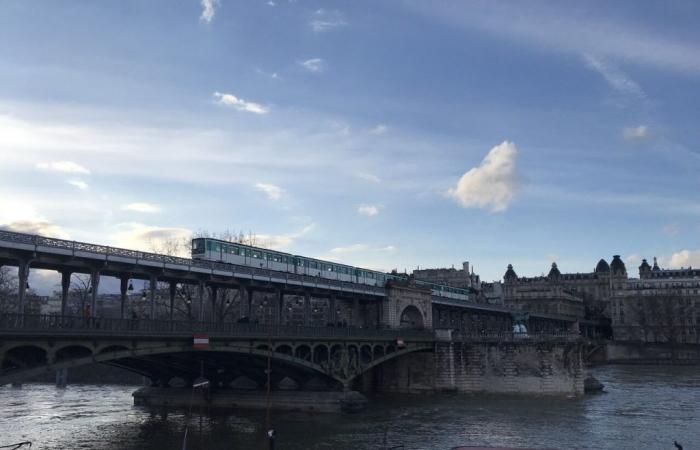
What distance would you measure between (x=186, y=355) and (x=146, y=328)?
8.55m

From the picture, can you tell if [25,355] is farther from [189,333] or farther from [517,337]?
[517,337]

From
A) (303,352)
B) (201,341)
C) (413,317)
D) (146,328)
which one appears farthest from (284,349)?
(413,317)

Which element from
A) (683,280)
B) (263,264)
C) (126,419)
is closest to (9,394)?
(126,419)

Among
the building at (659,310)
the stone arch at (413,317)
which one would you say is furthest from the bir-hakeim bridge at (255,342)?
the building at (659,310)

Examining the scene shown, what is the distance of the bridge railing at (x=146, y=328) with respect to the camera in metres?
30.8

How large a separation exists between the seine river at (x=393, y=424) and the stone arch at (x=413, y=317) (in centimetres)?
2017

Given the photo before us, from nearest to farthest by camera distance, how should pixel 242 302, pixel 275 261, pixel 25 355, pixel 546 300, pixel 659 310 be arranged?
pixel 25 355, pixel 242 302, pixel 275 261, pixel 659 310, pixel 546 300

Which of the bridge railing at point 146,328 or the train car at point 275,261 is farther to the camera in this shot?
the train car at point 275,261

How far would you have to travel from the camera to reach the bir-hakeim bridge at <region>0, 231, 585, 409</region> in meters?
33.8

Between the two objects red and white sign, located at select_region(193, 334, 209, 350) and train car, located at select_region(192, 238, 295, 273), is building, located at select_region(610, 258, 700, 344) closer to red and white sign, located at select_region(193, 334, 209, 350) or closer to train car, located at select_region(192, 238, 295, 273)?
train car, located at select_region(192, 238, 295, 273)

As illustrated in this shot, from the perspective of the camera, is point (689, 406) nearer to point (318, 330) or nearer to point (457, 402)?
point (457, 402)

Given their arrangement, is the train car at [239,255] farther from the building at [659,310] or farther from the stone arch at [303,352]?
the building at [659,310]

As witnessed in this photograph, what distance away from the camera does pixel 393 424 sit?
47.8 metres

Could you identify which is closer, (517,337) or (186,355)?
(186,355)
